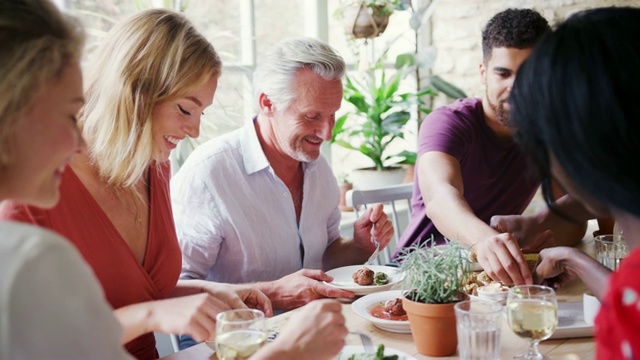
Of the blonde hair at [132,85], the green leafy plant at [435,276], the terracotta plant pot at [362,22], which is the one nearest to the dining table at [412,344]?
the green leafy plant at [435,276]

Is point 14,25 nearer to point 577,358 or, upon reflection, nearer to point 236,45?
point 577,358

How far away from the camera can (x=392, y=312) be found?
158 cm

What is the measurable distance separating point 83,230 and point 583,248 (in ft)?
5.52

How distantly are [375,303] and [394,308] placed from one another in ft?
0.35

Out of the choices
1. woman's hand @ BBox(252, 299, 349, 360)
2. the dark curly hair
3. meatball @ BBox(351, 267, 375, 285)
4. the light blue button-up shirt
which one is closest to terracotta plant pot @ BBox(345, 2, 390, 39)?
the dark curly hair

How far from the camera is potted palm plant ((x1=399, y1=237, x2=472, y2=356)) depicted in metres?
1.36

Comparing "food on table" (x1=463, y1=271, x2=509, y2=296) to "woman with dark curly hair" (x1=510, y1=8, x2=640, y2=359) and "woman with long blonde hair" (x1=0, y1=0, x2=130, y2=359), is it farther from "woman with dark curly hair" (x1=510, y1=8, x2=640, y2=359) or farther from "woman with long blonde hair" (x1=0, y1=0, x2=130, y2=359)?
"woman with long blonde hair" (x1=0, y1=0, x2=130, y2=359)

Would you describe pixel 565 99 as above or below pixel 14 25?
below

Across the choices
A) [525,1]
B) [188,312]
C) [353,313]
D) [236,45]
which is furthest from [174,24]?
[525,1]

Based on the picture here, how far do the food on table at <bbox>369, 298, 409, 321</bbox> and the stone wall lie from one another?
3040mm

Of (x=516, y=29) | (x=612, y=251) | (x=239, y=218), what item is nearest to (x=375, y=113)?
→ (x=516, y=29)

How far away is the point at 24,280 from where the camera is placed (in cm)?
72

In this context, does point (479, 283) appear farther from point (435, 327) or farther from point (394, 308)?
point (435, 327)

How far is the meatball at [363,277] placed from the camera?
72.9 inches
